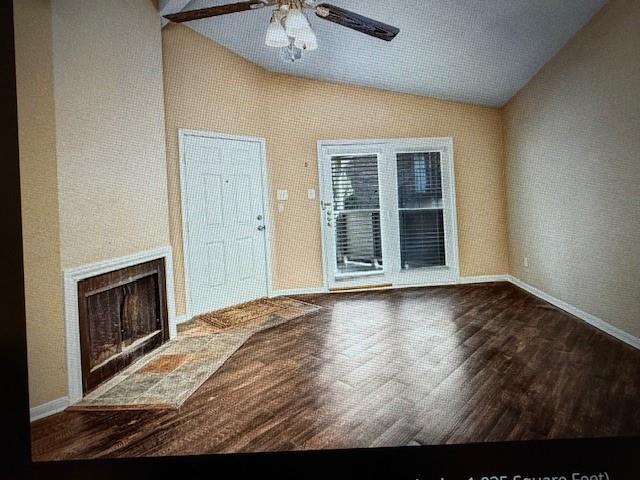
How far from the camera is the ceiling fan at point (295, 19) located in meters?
1.47

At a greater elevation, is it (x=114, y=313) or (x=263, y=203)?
(x=263, y=203)

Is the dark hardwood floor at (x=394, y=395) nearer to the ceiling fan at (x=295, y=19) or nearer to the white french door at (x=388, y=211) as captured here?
the white french door at (x=388, y=211)

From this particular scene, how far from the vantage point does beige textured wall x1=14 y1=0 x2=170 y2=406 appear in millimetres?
1074

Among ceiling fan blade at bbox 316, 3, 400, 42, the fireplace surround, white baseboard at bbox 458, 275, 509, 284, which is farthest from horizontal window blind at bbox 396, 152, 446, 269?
the fireplace surround

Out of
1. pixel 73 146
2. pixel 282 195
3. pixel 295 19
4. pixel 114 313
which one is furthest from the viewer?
pixel 282 195

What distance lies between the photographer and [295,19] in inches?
57.2

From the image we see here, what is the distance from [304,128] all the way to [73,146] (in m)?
2.21

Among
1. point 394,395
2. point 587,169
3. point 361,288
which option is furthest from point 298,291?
point 587,169

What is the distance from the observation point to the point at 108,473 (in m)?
0.93

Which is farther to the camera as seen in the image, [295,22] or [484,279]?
[484,279]

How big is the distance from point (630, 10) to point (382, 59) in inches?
54.9

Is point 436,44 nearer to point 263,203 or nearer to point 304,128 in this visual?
point 304,128

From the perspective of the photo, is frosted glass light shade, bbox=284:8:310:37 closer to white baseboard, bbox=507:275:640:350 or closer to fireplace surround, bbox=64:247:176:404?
fireplace surround, bbox=64:247:176:404

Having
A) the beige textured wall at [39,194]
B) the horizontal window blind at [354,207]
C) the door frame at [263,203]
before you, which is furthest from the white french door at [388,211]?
the beige textured wall at [39,194]
